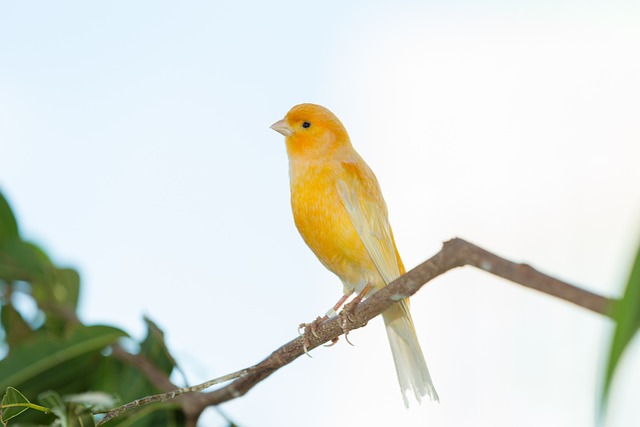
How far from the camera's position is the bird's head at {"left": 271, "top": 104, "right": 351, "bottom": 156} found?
8.20ft

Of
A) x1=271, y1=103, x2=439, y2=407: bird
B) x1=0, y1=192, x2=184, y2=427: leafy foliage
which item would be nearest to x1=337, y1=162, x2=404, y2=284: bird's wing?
x1=271, y1=103, x2=439, y2=407: bird

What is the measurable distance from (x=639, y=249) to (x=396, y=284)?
80cm

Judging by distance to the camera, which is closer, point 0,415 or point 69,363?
point 0,415

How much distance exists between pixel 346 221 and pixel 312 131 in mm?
378

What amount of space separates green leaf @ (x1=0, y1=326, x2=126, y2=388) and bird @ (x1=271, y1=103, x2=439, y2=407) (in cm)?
98

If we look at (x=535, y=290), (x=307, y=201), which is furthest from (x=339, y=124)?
(x=535, y=290)

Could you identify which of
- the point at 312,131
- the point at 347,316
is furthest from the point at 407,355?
the point at 312,131

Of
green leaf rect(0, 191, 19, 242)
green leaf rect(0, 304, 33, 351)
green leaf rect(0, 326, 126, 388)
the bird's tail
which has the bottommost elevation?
the bird's tail

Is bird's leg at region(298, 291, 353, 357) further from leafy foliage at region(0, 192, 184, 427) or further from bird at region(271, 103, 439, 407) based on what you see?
leafy foliage at region(0, 192, 184, 427)

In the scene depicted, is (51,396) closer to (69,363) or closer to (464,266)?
(69,363)

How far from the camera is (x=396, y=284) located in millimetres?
1514

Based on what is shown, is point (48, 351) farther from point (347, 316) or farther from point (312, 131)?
point (347, 316)

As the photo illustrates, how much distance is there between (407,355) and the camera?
2463 mm

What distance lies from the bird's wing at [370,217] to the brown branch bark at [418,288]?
0.31 metres
